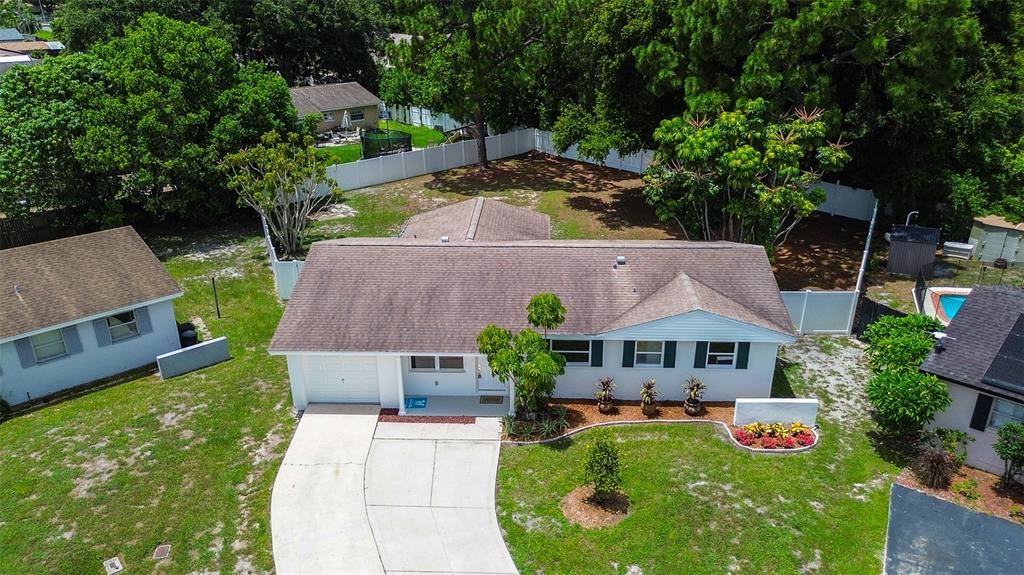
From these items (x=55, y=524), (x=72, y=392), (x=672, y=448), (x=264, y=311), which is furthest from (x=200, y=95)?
(x=672, y=448)

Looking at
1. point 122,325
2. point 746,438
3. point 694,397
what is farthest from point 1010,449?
point 122,325

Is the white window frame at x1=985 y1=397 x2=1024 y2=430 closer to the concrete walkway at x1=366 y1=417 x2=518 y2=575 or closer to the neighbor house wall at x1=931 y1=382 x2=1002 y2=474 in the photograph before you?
the neighbor house wall at x1=931 y1=382 x2=1002 y2=474

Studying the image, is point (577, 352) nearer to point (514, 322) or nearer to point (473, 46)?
point (514, 322)

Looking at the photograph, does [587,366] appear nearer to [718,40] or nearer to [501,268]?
[501,268]

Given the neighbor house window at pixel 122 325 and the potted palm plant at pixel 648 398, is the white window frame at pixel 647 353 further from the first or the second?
the neighbor house window at pixel 122 325

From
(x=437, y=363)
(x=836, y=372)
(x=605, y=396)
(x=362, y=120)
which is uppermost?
(x=362, y=120)

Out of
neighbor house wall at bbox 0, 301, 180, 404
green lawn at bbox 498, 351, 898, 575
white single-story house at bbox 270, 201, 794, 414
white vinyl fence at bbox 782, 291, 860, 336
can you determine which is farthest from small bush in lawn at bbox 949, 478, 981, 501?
neighbor house wall at bbox 0, 301, 180, 404
